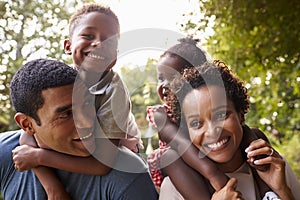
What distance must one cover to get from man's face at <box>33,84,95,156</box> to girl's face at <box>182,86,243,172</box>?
0.87ft

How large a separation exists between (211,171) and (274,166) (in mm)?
157

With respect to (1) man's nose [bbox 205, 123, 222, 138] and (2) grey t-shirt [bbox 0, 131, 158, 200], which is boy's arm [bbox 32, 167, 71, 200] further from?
(1) man's nose [bbox 205, 123, 222, 138]

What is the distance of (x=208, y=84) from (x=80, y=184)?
425mm

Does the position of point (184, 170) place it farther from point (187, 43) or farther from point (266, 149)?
point (187, 43)

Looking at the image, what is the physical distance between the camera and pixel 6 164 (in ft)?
4.31

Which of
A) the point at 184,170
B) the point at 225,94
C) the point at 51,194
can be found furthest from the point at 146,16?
the point at 51,194

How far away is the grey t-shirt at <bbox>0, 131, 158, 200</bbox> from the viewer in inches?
47.9

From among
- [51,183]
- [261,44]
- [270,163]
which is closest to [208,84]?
[270,163]

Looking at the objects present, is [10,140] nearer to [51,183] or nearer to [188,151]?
[51,183]

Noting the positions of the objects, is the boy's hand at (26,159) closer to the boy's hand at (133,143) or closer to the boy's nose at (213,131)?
the boy's hand at (133,143)

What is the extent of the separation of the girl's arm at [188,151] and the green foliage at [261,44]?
0.65 meters

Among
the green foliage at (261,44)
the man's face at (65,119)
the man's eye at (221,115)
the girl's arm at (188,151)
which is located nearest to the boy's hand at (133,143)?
the girl's arm at (188,151)

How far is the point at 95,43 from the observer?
140 centimetres

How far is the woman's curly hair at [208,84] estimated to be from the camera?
4.17 feet
